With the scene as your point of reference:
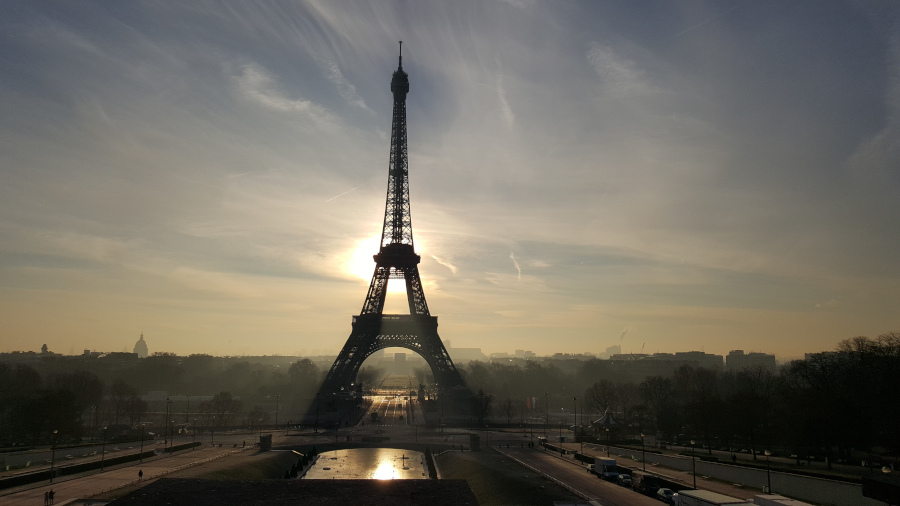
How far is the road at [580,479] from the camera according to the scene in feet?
133

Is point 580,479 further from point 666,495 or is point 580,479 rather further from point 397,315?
point 397,315

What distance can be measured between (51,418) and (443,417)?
56.5 metres

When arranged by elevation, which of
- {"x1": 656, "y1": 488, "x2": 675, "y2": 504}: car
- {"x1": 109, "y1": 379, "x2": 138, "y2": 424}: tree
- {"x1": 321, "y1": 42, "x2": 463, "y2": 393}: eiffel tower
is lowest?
{"x1": 656, "y1": 488, "x2": 675, "y2": 504}: car

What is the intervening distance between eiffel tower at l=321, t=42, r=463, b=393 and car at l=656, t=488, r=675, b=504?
5676 centimetres

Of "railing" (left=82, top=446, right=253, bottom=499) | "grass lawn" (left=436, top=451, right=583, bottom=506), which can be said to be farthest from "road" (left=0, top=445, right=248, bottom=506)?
"grass lawn" (left=436, top=451, right=583, bottom=506)

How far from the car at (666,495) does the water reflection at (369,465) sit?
20.9 meters

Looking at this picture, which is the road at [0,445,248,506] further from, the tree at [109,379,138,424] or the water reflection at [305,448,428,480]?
the tree at [109,379,138,424]

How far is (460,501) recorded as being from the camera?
32.9m

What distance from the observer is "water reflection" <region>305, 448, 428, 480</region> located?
178 feet

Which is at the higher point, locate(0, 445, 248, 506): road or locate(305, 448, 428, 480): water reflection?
locate(0, 445, 248, 506): road

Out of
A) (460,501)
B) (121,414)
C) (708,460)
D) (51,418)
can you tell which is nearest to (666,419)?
(708,460)

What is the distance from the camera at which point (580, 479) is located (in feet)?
159

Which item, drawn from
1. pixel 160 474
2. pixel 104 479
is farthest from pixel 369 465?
pixel 104 479

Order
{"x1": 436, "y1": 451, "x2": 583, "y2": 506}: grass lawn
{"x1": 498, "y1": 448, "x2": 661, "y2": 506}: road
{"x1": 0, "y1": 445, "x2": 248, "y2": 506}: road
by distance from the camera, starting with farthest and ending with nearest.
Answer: {"x1": 498, "y1": 448, "x2": 661, "y2": 506}: road, {"x1": 436, "y1": 451, "x2": 583, "y2": 506}: grass lawn, {"x1": 0, "y1": 445, "x2": 248, "y2": 506}: road
